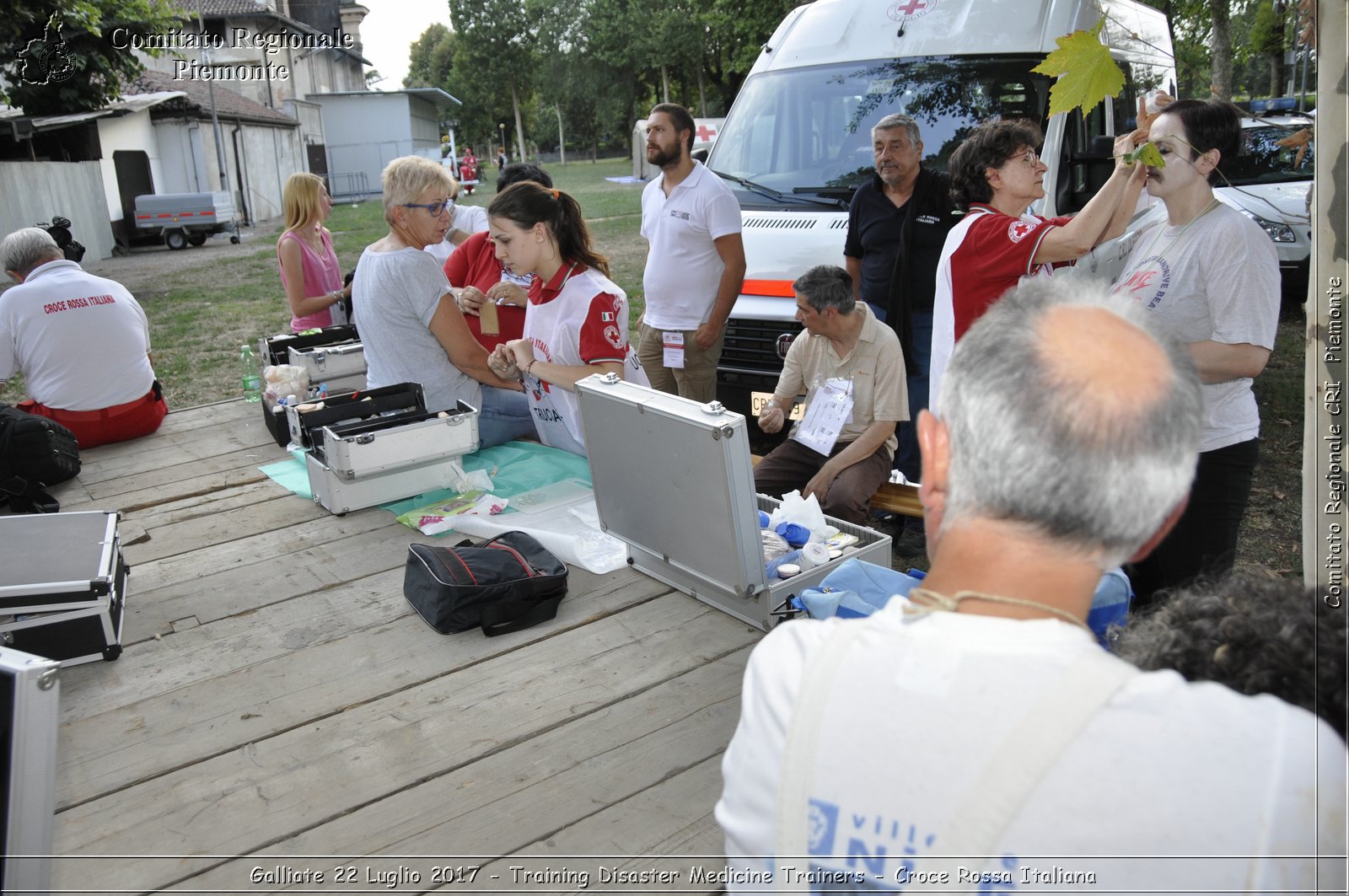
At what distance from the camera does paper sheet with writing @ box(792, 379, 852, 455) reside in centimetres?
414

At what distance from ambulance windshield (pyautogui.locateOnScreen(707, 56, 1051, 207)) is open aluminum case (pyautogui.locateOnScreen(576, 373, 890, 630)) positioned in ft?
10.9

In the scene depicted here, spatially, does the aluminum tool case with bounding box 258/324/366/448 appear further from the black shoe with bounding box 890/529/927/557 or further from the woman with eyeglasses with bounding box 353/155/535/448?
the black shoe with bounding box 890/529/927/557

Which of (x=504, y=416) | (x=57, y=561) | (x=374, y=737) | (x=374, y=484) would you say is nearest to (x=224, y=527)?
(x=374, y=484)

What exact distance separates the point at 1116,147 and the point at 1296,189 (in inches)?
309

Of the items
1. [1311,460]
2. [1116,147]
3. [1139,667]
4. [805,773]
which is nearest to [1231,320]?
[1116,147]

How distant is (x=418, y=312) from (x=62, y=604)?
6.50 feet

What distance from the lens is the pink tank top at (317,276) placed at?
596 cm

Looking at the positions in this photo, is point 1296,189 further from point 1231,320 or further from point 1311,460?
point 1311,460

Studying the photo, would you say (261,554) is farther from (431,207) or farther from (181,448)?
(181,448)

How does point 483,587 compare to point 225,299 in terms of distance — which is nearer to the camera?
point 483,587

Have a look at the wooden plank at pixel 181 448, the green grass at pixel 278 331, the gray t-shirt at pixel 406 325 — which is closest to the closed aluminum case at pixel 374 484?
the gray t-shirt at pixel 406 325

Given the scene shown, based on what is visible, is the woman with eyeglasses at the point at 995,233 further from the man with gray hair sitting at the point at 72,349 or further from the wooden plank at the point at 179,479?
the man with gray hair sitting at the point at 72,349

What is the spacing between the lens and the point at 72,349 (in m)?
4.81

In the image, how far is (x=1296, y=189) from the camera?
30.1 ft
